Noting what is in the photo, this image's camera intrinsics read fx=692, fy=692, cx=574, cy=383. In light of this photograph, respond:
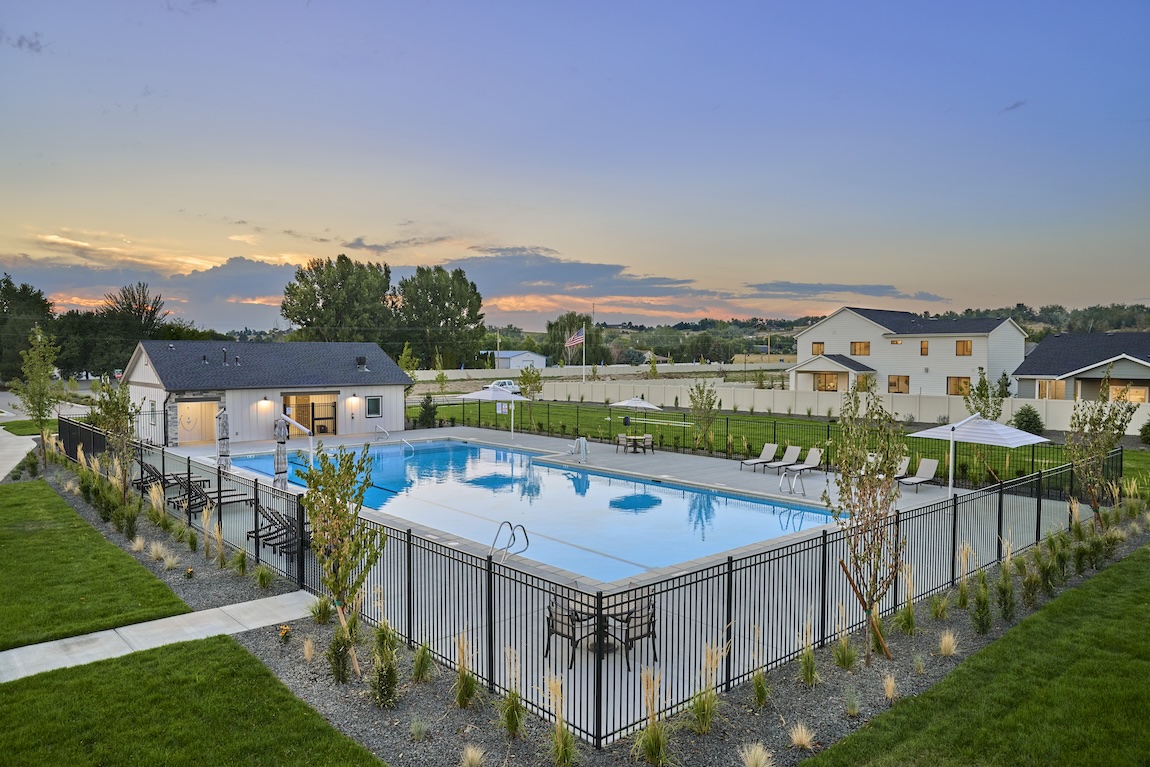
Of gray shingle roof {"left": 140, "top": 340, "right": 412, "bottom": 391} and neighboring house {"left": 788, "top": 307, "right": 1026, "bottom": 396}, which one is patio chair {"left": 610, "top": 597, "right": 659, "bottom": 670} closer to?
gray shingle roof {"left": 140, "top": 340, "right": 412, "bottom": 391}

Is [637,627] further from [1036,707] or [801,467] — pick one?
[801,467]

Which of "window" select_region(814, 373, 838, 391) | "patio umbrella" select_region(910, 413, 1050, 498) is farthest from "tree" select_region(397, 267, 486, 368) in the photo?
"patio umbrella" select_region(910, 413, 1050, 498)

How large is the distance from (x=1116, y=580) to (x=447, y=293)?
85985mm

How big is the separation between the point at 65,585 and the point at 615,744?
30.6 ft

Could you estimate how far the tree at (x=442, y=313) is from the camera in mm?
89500

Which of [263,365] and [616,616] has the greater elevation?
[263,365]

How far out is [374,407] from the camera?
3316 centimetres

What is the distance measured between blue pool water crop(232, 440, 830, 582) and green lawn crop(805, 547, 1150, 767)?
6122mm

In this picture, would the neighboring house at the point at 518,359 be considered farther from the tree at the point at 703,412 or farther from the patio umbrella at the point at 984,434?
the patio umbrella at the point at 984,434

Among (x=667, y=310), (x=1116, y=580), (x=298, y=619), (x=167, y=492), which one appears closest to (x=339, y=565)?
(x=298, y=619)

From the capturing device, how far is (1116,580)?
35.3ft

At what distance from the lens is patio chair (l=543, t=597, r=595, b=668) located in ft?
24.5

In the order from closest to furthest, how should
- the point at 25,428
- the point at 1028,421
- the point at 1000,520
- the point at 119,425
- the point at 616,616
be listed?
the point at 616,616 < the point at 1000,520 < the point at 119,425 < the point at 1028,421 < the point at 25,428

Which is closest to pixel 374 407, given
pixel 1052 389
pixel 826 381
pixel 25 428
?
pixel 25 428
